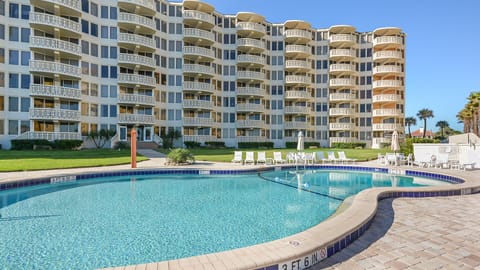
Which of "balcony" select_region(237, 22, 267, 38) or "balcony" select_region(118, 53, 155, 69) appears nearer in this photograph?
"balcony" select_region(118, 53, 155, 69)

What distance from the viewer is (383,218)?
20.6ft

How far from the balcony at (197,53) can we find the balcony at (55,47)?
13.0 meters

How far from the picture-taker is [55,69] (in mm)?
27188

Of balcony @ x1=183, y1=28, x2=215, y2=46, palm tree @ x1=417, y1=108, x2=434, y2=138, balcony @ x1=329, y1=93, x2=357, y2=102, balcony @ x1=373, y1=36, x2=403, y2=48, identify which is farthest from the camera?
palm tree @ x1=417, y1=108, x2=434, y2=138

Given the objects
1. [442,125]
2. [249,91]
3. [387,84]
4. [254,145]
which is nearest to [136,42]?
[249,91]

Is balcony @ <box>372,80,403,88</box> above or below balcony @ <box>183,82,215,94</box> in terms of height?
above

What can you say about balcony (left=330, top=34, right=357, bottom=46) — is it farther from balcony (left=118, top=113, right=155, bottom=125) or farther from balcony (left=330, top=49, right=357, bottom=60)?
balcony (left=118, top=113, right=155, bottom=125)

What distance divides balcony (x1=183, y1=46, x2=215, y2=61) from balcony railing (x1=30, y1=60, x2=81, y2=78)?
13823 millimetres

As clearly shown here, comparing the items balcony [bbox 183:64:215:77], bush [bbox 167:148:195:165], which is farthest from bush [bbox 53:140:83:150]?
balcony [bbox 183:64:215:77]

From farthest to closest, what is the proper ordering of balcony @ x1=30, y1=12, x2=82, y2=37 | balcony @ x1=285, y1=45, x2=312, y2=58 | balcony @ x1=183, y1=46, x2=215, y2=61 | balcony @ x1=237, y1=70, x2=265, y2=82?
balcony @ x1=285, y1=45, x2=312, y2=58
balcony @ x1=237, y1=70, x2=265, y2=82
balcony @ x1=183, y1=46, x2=215, y2=61
balcony @ x1=30, y1=12, x2=82, y2=37

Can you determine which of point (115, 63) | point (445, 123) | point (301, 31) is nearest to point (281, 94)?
point (301, 31)

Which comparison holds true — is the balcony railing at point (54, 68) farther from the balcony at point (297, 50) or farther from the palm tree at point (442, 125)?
the palm tree at point (442, 125)

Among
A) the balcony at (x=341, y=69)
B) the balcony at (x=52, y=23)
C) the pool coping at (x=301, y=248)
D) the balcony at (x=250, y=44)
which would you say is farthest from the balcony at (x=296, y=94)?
the pool coping at (x=301, y=248)

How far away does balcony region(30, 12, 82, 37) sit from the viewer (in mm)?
26312
